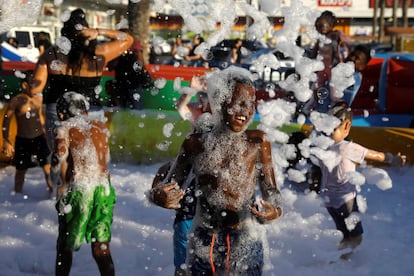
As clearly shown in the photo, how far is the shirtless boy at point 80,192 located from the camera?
384 centimetres

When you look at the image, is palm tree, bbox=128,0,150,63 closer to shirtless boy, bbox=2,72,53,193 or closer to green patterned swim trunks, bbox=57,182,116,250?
shirtless boy, bbox=2,72,53,193

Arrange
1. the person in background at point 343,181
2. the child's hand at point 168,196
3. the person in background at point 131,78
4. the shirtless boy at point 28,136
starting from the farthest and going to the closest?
the person in background at point 131,78
the shirtless boy at point 28,136
the person in background at point 343,181
the child's hand at point 168,196

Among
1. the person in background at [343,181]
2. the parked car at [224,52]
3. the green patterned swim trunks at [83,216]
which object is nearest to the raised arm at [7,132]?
the green patterned swim trunks at [83,216]

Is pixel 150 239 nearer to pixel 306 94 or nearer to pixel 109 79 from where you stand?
pixel 306 94

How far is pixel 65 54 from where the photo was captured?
5156 millimetres

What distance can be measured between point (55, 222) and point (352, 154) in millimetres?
2582

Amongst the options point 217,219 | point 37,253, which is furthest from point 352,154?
point 37,253

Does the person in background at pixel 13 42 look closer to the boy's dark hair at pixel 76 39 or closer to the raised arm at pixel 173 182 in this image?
the boy's dark hair at pixel 76 39

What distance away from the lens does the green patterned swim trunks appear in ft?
12.6

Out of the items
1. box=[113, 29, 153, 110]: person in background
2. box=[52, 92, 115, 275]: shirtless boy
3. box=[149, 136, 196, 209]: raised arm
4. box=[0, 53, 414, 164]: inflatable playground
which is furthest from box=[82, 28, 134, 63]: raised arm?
box=[113, 29, 153, 110]: person in background

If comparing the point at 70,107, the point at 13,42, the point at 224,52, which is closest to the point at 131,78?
the point at 70,107

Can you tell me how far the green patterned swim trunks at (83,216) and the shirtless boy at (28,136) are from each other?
105 inches

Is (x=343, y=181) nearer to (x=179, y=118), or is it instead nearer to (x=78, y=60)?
(x=78, y=60)

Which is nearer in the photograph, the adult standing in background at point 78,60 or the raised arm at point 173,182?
the raised arm at point 173,182
